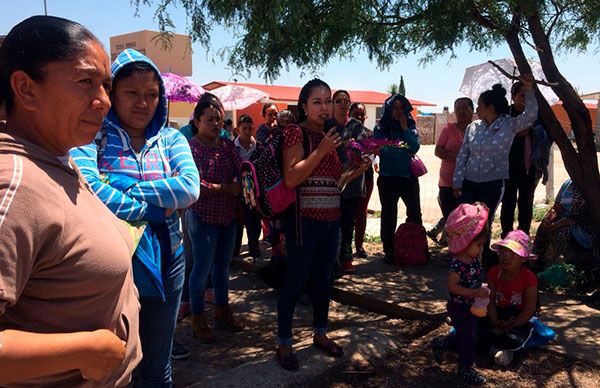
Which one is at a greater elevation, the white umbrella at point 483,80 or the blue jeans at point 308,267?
the white umbrella at point 483,80

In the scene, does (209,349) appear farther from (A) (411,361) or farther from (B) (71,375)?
(B) (71,375)

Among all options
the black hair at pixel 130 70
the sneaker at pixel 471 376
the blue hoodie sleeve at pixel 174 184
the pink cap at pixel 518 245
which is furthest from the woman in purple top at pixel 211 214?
Result: the pink cap at pixel 518 245

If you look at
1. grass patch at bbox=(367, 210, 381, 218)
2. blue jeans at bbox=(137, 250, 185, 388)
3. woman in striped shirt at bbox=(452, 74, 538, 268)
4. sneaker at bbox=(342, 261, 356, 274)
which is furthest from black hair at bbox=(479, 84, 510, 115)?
grass patch at bbox=(367, 210, 381, 218)

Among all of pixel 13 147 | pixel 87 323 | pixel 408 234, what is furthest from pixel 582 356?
pixel 13 147

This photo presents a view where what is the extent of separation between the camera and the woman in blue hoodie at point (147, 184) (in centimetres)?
205

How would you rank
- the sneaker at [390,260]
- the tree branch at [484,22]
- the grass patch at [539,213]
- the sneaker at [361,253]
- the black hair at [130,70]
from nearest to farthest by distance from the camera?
the black hair at [130,70] < the tree branch at [484,22] < the sneaker at [390,260] < the sneaker at [361,253] < the grass patch at [539,213]

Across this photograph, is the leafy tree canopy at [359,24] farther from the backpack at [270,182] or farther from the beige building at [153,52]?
the beige building at [153,52]

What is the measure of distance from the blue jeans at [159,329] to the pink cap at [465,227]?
1871 millimetres

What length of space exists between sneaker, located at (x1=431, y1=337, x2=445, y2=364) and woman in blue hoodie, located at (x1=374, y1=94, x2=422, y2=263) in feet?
7.53

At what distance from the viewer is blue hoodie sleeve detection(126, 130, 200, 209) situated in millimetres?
2064

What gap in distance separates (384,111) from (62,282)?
15.9ft

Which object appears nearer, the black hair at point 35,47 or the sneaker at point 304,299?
the black hair at point 35,47

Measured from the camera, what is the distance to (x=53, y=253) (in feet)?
3.41

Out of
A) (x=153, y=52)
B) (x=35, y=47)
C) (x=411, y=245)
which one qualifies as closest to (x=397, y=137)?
(x=411, y=245)
